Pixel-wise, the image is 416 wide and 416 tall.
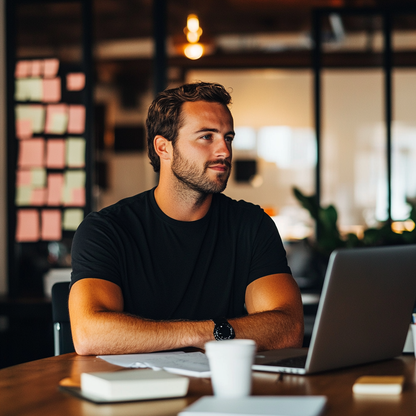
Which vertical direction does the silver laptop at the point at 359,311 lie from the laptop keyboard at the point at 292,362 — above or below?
above

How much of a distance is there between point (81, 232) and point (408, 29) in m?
5.29

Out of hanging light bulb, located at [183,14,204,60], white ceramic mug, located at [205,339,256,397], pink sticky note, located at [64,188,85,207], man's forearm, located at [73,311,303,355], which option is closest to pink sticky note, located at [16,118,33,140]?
pink sticky note, located at [64,188,85,207]

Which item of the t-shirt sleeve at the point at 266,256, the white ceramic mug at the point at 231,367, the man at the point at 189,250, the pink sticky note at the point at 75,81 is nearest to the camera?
the white ceramic mug at the point at 231,367

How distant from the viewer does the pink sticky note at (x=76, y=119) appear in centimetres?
439

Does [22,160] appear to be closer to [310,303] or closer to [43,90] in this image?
[43,90]

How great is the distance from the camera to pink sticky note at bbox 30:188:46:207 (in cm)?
441

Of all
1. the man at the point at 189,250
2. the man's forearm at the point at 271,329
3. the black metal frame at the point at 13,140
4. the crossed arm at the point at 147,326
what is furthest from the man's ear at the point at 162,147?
the black metal frame at the point at 13,140

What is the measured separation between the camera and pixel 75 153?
4395 millimetres

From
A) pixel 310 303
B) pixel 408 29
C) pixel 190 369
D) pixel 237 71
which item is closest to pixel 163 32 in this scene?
pixel 310 303

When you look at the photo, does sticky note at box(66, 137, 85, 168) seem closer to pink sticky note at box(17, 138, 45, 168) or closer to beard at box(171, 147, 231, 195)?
pink sticky note at box(17, 138, 45, 168)

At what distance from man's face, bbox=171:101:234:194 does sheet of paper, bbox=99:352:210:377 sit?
28.5 inches

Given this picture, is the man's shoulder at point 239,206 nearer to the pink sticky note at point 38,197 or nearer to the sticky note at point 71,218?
the sticky note at point 71,218

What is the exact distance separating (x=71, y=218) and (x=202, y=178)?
260 cm

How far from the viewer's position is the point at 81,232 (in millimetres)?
1871
